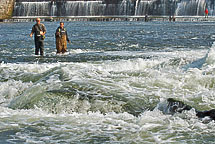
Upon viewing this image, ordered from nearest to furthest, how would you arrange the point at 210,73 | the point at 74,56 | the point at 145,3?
1. the point at 210,73
2. the point at 74,56
3. the point at 145,3

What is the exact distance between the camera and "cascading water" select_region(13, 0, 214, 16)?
78.5 metres

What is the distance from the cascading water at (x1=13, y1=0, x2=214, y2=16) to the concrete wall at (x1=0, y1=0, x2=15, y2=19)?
195 cm

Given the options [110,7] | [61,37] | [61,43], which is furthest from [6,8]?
[61,37]

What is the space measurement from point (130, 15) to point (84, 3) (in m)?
8.48

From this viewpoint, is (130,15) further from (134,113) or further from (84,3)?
(134,113)

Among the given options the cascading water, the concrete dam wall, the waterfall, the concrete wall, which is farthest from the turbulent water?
the waterfall

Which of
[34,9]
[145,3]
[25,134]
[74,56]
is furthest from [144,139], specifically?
[34,9]

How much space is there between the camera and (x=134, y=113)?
9.62 m

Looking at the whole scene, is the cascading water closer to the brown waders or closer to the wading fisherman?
the brown waders

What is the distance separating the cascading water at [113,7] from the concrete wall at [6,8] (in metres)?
1.95

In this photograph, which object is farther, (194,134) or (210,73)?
(210,73)

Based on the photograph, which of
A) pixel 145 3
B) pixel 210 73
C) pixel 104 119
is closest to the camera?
pixel 104 119

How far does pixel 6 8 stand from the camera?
8112cm

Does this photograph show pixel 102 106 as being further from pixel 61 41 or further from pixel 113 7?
pixel 113 7
